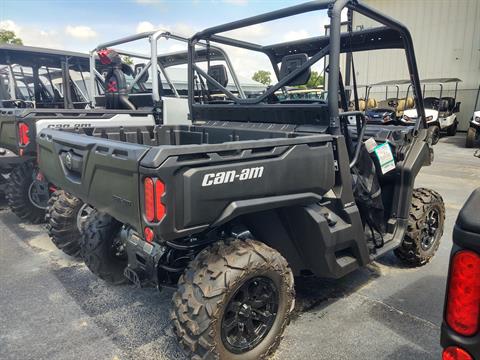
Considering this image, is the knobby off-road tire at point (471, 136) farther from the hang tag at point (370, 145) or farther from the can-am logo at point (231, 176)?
the can-am logo at point (231, 176)

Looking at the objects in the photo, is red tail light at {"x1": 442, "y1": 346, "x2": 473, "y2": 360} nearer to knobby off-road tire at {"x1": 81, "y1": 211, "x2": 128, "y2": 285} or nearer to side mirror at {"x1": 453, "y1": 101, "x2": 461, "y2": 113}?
knobby off-road tire at {"x1": 81, "y1": 211, "x2": 128, "y2": 285}

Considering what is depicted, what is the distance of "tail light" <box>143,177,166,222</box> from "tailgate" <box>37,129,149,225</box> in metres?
0.08

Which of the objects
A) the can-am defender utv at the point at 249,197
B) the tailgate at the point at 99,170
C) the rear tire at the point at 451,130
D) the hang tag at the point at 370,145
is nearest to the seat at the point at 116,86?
the can-am defender utv at the point at 249,197

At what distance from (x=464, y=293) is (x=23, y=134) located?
437 cm

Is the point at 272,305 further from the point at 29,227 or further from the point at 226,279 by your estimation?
the point at 29,227

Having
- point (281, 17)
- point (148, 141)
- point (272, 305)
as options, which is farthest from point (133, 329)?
point (281, 17)

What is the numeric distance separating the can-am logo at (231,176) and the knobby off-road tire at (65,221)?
2047mm

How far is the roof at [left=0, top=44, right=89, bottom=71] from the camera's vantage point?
→ 669 centimetres

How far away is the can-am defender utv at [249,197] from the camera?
2027mm

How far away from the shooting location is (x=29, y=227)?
5266 millimetres

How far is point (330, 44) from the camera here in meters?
2.61

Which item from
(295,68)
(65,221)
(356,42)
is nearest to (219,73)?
(295,68)

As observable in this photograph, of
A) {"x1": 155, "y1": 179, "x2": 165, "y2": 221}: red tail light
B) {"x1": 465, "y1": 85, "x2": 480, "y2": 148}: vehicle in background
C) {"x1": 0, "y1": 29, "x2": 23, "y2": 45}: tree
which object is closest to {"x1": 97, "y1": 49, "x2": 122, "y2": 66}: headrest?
{"x1": 155, "y1": 179, "x2": 165, "y2": 221}: red tail light

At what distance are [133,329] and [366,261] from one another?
1.76m
